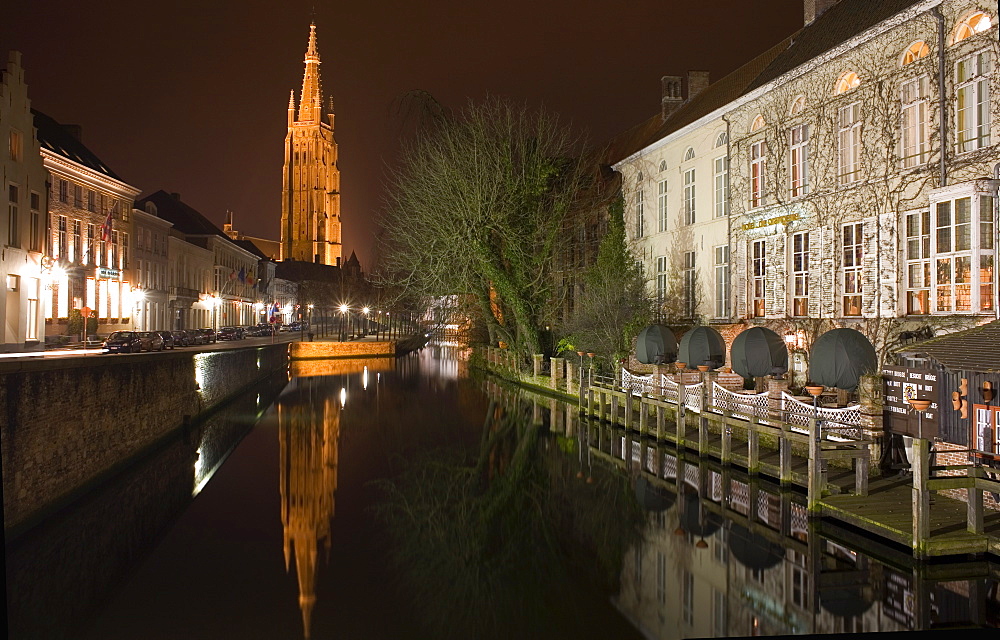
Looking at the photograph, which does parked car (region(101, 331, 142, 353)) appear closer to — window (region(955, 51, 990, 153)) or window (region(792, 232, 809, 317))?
window (region(792, 232, 809, 317))

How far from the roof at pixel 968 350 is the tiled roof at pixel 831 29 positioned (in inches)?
344

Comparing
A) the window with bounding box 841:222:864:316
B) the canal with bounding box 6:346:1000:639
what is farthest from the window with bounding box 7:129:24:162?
the window with bounding box 841:222:864:316

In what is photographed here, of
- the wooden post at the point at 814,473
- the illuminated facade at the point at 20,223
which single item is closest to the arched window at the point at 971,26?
the wooden post at the point at 814,473

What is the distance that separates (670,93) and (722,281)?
13.0m

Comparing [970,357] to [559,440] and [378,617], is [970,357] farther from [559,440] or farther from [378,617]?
[559,440]

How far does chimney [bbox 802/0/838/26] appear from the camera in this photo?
26.9 metres

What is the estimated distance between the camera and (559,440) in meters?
23.3

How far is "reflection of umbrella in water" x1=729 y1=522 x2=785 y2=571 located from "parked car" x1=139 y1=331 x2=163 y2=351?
91.8 feet

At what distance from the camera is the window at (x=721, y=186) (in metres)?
27.8

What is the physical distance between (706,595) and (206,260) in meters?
66.5

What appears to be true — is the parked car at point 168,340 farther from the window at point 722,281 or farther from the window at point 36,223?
the window at point 722,281

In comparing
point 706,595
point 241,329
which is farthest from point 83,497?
point 241,329

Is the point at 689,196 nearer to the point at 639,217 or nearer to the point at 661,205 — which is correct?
the point at 661,205

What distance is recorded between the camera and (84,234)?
136ft
